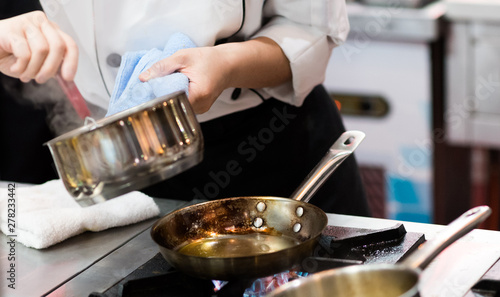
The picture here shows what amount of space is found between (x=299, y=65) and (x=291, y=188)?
27 centimetres

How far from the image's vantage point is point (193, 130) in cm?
75

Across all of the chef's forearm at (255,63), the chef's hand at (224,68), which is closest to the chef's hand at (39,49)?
the chef's hand at (224,68)

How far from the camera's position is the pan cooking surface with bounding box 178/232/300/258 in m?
0.85

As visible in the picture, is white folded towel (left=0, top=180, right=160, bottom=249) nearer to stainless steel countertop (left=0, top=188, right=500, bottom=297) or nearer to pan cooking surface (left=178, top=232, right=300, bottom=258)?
stainless steel countertop (left=0, top=188, right=500, bottom=297)

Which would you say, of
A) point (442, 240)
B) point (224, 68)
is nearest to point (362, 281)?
point (442, 240)

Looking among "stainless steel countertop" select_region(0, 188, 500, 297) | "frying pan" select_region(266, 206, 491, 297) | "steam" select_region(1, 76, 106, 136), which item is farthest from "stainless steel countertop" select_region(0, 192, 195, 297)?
"steam" select_region(1, 76, 106, 136)

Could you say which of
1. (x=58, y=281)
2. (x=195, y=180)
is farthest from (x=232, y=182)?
(x=58, y=281)

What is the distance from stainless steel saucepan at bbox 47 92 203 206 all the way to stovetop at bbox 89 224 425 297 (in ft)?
0.43

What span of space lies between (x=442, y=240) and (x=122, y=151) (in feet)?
1.15

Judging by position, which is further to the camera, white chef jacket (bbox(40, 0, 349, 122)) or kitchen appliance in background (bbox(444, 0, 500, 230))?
kitchen appliance in background (bbox(444, 0, 500, 230))

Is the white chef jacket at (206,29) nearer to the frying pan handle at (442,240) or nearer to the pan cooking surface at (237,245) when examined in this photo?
the pan cooking surface at (237,245)

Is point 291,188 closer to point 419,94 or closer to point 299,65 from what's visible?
point 299,65

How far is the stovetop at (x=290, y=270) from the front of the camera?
30.4 inches

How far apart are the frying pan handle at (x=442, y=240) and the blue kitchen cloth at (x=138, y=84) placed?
356 millimetres
